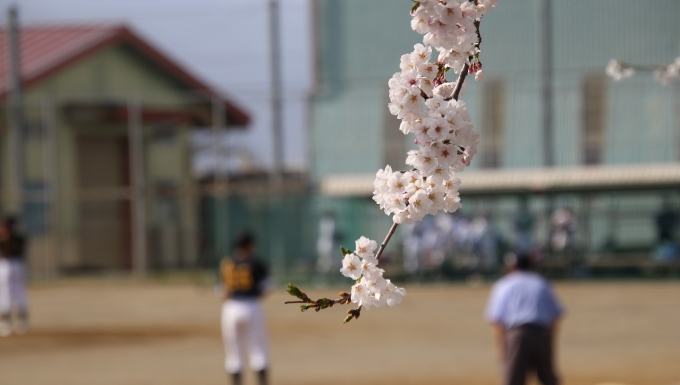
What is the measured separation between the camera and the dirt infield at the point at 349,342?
40.9 ft

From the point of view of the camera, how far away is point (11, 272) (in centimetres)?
1736

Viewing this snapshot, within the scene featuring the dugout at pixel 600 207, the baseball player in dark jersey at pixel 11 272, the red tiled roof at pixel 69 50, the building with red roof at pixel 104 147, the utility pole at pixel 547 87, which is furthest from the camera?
the red tiled roof at pixel 69 50

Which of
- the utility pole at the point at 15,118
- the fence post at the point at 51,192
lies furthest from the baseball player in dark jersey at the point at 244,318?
the utility pole at the point at 15,118

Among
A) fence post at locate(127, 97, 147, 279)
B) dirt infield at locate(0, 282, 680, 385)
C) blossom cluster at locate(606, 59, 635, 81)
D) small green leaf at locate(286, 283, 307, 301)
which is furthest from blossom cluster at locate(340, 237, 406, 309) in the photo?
fence post at locate(127, 97, 147, 279)

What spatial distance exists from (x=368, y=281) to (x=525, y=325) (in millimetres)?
6448

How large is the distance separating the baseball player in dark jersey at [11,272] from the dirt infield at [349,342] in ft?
1.66

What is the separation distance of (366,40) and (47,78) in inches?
358

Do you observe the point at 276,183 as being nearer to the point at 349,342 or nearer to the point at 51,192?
the point at 51,192

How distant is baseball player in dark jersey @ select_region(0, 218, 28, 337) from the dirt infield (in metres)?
0.51

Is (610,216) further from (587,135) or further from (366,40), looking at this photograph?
(366,40)

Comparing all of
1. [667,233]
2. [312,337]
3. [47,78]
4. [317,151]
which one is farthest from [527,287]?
[47,78]

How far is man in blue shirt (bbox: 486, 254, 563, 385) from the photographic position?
859cm

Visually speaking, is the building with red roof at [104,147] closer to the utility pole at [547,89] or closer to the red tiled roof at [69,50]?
the red tiled roof at [69,50]

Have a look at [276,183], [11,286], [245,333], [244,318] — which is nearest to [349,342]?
[245,333]
